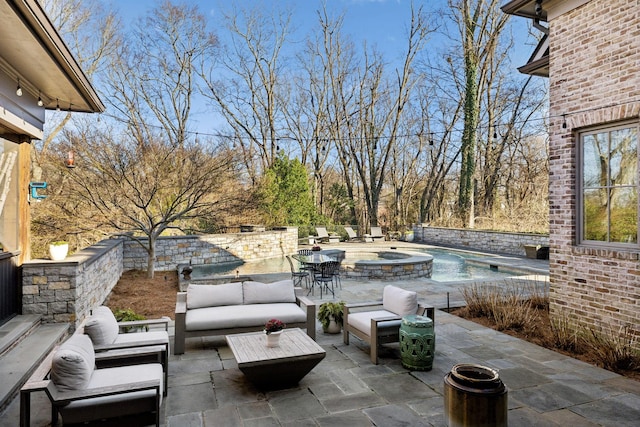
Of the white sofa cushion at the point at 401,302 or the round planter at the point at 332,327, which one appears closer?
the white sofa cushion at the point at 401,302

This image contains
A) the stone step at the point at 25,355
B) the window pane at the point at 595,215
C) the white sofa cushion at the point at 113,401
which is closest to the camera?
the white sofa cushion at the point at 113,401

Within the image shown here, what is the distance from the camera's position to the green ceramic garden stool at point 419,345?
160 inches

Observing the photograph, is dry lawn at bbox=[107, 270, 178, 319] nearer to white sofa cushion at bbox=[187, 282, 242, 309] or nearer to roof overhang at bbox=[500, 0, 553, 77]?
white sofa cushion at bbox=[187, 282, 242, 309]

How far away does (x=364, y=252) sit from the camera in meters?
14.5

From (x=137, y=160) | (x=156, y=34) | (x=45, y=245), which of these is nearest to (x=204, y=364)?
(x=137, y=160)

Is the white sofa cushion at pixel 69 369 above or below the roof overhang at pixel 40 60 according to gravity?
below

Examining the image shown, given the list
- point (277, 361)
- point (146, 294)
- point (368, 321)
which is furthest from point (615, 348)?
point (146, 294)

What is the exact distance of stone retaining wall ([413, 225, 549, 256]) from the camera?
14.6m

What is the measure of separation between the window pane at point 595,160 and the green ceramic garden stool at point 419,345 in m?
2.83

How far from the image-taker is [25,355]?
409cm

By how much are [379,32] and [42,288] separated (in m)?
20.4

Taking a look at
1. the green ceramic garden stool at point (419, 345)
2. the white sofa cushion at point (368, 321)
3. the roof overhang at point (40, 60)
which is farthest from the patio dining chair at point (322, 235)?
the green ceramic garden stool at point (419, 345)

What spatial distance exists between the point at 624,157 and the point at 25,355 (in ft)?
22.4

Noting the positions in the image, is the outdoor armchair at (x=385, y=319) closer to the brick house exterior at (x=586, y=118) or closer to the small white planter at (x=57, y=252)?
the brick house exterior at (x=586, y=118)
